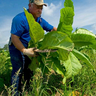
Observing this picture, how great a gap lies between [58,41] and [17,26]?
62 centimetres

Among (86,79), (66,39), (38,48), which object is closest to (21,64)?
(38,48)

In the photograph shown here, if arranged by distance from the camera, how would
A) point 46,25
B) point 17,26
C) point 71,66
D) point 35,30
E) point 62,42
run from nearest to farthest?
1. point 62,42
2. point 35,30
3. point 71,66
4. point 17,26
5. point 46,25

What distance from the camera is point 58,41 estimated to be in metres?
1.21

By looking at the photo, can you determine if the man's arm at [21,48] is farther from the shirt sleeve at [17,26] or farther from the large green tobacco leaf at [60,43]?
the large green tobacco leaf at [60,43]

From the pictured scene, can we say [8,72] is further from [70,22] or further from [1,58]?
[70,22]

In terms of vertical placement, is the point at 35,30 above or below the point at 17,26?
below

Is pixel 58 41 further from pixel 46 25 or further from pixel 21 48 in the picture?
pixel 46 25

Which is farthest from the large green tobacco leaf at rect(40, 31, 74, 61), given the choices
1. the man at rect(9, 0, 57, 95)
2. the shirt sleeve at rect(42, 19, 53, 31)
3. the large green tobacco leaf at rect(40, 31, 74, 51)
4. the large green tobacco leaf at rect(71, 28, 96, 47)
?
the shirt sleeve at rect(42, 19, 53, 31)

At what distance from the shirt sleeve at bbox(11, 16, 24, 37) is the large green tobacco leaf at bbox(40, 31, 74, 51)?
430 mm

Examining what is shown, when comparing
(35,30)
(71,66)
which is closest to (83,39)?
Result: (71,66)

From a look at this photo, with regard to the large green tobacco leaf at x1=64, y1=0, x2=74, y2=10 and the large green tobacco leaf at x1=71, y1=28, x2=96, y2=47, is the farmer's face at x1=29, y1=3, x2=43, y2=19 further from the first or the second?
the large green tobacco leaf at x1=71, y1=28, x2=96, y2=47

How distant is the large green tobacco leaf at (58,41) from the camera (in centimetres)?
116

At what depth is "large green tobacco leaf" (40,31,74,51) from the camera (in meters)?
1.16

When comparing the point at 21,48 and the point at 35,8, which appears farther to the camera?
the point at 35,8
